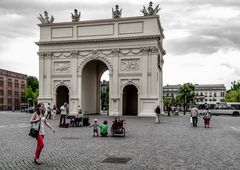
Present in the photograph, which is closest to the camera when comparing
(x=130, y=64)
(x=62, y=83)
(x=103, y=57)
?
(x=130, y=64)

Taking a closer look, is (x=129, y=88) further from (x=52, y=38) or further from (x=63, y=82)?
(x=52, y=38)

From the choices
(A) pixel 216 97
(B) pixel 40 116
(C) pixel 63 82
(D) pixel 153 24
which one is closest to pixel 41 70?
(C) pixel 63 82

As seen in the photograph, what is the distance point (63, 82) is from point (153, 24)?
538 inches

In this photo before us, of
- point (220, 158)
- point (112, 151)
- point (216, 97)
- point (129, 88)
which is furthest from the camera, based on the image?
point (216, 97)

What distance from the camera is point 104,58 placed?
42469 mm

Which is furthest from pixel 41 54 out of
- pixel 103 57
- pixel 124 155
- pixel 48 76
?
pixel 124 155

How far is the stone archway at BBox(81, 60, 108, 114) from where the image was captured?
147ft

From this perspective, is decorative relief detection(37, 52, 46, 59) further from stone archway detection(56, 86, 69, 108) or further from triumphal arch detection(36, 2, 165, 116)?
stone archway detection(56, 86, 69, 108)

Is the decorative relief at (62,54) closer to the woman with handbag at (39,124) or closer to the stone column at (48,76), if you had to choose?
the stone column at (48,76)

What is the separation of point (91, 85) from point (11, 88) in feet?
240

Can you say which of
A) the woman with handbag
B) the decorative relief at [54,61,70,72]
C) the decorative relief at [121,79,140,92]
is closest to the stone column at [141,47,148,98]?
the decorative relief at [121,79,140,92]

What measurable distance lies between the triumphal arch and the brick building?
6633 centimetres

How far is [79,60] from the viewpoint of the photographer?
43.4m

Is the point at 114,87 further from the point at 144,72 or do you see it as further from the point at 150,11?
the point at 150,11
